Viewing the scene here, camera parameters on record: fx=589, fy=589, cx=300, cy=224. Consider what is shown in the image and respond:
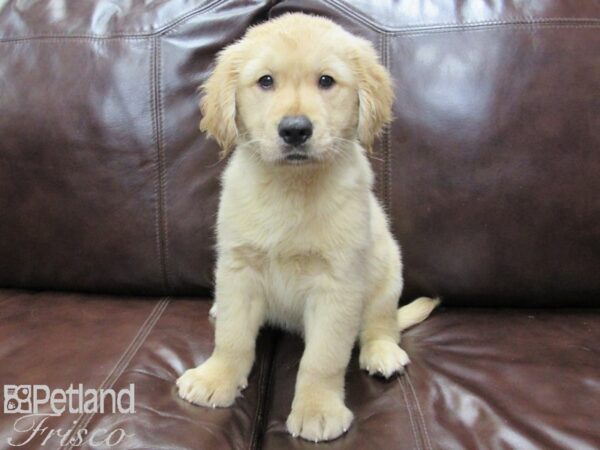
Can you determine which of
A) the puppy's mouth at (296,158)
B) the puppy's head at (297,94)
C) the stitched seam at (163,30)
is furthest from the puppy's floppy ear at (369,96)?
the stitched seam at (163,30)

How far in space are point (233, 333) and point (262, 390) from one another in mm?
166

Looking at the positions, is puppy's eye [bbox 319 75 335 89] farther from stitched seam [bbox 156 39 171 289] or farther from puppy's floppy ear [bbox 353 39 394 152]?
stitched seam [bbox 156 39 171 289]

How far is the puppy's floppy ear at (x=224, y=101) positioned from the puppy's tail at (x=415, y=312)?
0.73 meters

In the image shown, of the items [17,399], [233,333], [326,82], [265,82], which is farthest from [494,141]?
[17,399]

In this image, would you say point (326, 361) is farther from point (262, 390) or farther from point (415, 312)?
point (415, 312)

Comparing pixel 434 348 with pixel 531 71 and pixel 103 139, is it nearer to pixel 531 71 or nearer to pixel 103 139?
pixel 531 71

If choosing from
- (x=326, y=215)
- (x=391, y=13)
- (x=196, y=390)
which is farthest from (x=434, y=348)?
(x=391, y=13)

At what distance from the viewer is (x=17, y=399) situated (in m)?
1.28

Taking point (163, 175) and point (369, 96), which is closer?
point (369, 96)

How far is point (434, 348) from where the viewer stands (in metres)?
1.57

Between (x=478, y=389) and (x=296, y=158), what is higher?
(x=296, y=158)

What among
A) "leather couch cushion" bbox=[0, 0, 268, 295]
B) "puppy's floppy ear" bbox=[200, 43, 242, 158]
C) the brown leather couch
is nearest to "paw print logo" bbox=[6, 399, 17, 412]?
the brown leather couch

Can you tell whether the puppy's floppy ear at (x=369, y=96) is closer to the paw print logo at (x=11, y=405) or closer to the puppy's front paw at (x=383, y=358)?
the puppy's front paw at (x=383, y=358)

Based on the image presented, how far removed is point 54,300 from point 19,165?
43 centimetres
